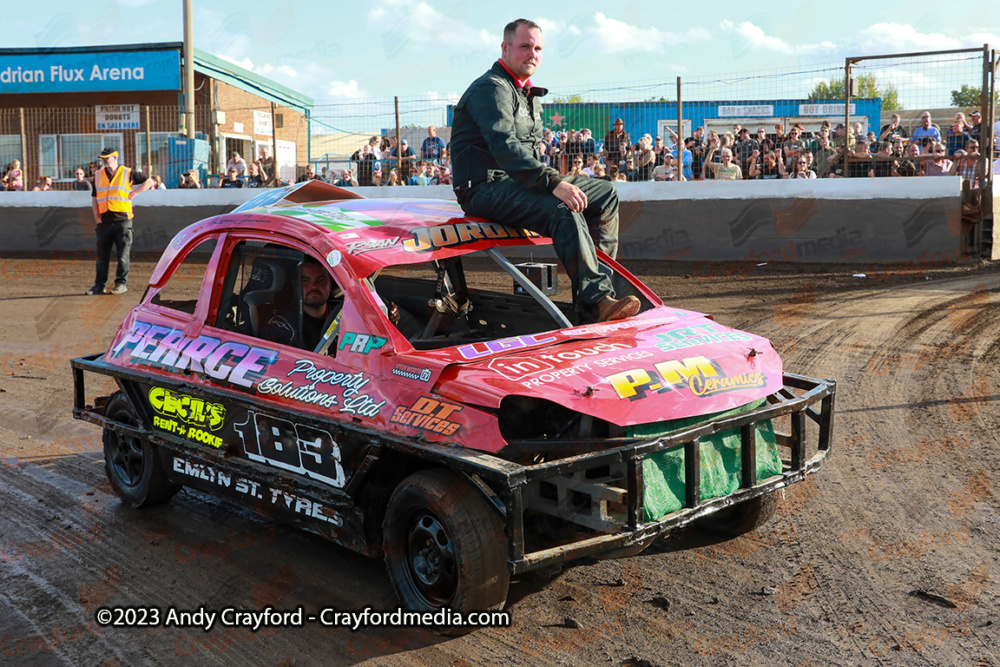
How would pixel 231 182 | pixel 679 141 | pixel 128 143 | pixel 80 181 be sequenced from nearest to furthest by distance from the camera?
pixel 679 141 → pixel 231 182 → pixel 80 181 → pixel 128 143

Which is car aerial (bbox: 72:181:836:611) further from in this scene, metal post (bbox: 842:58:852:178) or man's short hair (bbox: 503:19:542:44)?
metal post (bbox: 842:58:852:178)

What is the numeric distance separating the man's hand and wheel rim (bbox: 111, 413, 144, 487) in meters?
2.79

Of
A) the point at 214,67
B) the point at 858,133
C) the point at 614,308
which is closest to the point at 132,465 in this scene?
the point at 614,308

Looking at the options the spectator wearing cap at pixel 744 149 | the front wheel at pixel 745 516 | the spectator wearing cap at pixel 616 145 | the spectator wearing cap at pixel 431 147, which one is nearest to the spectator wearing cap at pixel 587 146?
the spectator wearing cap at pixel 616 145

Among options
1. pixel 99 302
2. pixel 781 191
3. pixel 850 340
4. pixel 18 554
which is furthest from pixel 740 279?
pixel 18 554

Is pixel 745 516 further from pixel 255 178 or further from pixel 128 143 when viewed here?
pixel 128 143

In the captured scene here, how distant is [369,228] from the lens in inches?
182

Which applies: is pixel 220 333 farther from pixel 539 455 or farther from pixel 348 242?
pixel 539 455

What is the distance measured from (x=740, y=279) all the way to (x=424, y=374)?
31.9ft

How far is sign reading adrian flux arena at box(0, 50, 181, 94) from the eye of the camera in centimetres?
2691

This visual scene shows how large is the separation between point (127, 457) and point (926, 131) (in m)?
13.2

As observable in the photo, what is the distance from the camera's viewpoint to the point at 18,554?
4684mm

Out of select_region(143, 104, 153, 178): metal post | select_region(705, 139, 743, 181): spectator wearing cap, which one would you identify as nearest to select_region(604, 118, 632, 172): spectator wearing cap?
select_region(705, 139, 743, 181): spectator wearing cap

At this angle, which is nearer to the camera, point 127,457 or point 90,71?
point 127,457
